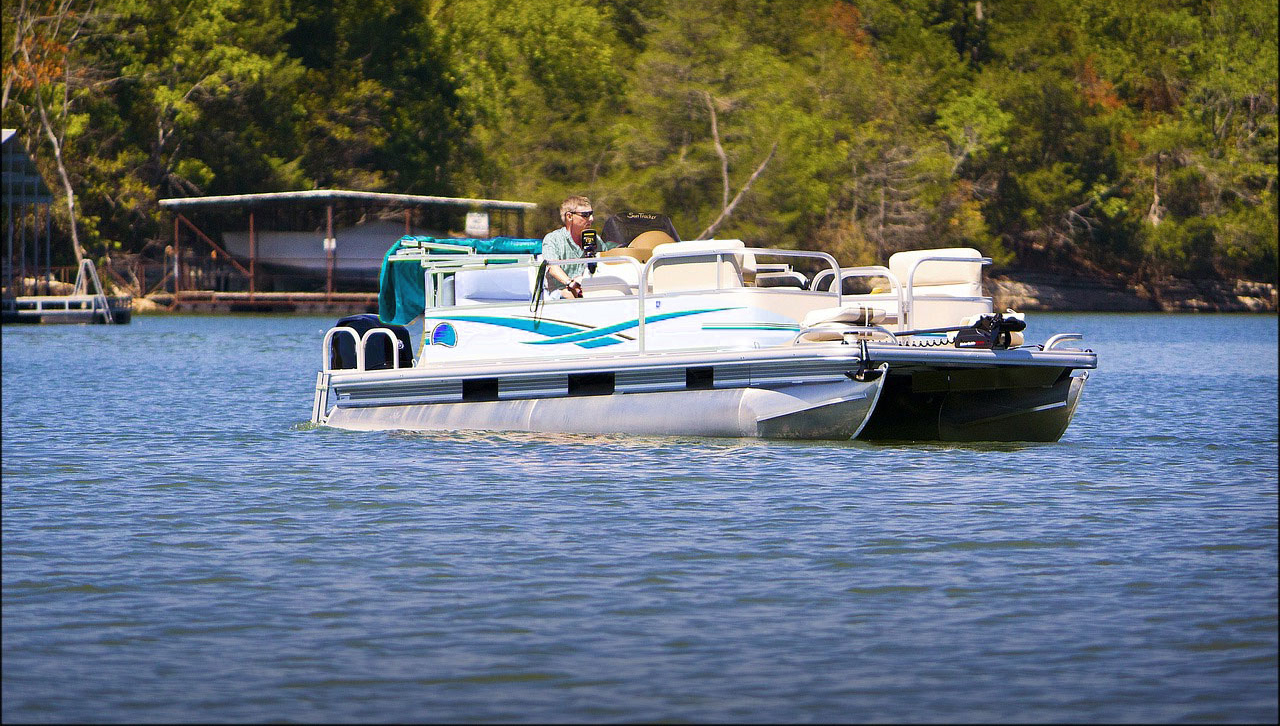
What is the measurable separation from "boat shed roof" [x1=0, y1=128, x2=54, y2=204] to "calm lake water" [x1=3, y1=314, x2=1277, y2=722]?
106 feet

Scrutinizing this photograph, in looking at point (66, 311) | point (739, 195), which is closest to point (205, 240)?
point (66, 311)

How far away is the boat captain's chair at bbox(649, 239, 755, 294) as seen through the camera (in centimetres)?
1323

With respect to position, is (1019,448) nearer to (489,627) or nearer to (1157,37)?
(489,627)

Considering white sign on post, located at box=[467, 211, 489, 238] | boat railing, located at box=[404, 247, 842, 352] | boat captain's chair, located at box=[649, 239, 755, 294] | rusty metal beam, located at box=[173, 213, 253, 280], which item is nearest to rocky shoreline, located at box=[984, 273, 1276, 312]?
rusty metal beam, located at box=[173, 213, 253, 280]

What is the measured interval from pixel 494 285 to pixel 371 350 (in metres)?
1.31

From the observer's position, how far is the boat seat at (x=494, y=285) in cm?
1441

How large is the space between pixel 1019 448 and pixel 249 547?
7.15 meters

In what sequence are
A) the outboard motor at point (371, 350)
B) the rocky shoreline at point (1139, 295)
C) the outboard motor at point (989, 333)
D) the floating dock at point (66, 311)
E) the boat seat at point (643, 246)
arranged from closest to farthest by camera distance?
the outboard motor at point (989, 333) < the boat seat at point (643, 246) < the outboard motor at point (371, 350) < the floating dock at point (66, 311) < the rocky shoreline at point (1139, 295)

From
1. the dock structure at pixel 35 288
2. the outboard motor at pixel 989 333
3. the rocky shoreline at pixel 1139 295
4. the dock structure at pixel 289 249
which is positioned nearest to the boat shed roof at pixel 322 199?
the dock structure at pixel 289 249

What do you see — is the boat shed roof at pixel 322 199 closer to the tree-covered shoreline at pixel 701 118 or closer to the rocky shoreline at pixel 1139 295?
the tree-covered shoreline at pixel 701 118

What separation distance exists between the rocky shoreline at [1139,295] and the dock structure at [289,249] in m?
21.7

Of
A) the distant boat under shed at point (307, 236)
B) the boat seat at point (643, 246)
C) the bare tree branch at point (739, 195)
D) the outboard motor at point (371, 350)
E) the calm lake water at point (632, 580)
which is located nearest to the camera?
the calm lake water at point (632, 580)

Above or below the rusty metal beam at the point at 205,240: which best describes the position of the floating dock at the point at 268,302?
below

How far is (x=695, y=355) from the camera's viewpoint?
13.1 meters
